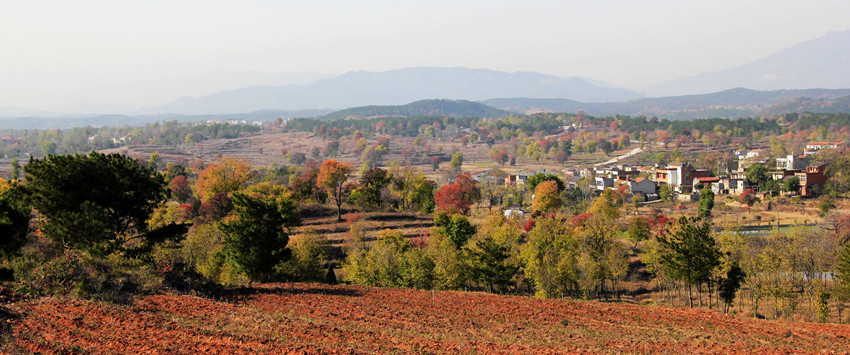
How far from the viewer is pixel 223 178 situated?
2226 inches

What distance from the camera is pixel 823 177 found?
75062 millimetres

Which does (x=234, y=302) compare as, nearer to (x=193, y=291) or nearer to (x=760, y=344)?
(x=193, y=291)

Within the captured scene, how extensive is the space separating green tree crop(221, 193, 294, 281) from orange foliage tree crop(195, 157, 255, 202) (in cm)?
3165

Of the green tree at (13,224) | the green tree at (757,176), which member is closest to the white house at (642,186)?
the green tree at (757,176)

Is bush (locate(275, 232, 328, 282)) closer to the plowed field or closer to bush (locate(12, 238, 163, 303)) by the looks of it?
the plowed field

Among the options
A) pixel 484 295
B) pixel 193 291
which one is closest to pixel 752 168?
pixel 484 295

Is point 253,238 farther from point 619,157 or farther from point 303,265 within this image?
point 619,157

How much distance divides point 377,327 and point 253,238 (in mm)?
9724

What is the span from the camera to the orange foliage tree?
55.1 meters

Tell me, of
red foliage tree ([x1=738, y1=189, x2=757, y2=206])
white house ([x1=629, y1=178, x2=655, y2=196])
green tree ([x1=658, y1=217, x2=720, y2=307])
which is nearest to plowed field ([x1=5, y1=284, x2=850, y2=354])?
green tree ([x1=658, y1=217, x2=720, y2=307])

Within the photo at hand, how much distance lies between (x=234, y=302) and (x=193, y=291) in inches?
63.7

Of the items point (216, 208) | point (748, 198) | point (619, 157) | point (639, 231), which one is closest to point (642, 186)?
point (748, 198)

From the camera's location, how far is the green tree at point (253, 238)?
2366 centimetres

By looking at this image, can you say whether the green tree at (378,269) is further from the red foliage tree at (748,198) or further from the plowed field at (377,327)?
the red foliage tree at (748,198)
